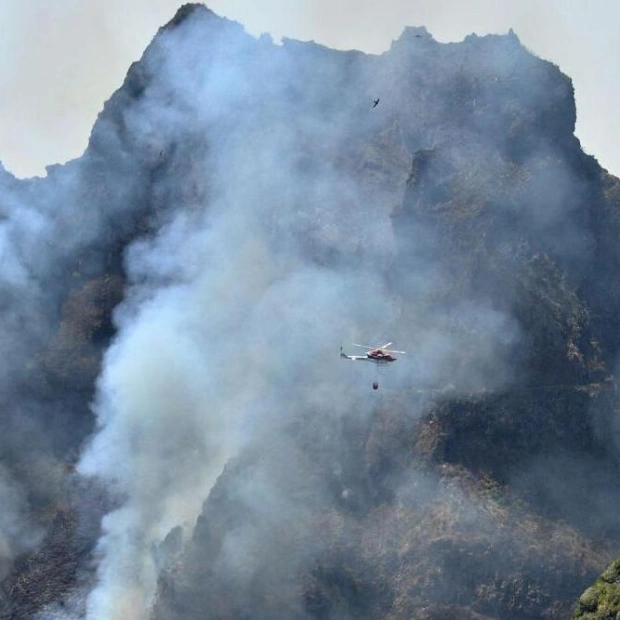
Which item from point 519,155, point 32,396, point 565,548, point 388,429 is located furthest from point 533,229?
point 32,396

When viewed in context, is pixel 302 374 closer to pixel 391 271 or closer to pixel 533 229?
pixel 391 271

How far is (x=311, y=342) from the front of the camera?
96.2 metres

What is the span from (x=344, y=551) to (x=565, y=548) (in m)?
17.0

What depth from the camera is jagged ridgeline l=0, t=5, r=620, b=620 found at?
81688mm

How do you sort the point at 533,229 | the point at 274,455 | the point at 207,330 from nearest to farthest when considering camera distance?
1. the point at 274,455
2. the point at 533,229
3. the point at 207,330

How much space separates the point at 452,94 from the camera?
107 meters

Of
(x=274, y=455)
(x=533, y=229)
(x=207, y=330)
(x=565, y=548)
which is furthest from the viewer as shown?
(x=207, y=330)

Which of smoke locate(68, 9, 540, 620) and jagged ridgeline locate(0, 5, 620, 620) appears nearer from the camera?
jagged ridgeline locate(0, 5, 620, 620)

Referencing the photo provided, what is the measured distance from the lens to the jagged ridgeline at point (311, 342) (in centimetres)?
8169

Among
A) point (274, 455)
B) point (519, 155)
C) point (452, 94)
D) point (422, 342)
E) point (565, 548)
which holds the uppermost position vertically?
point (452, 94)

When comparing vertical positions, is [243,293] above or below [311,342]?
above

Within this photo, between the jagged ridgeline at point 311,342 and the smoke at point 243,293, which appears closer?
the jagged ridgeline at point 311,342

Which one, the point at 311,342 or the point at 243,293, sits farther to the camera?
the point at 243,293

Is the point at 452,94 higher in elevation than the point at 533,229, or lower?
higher
